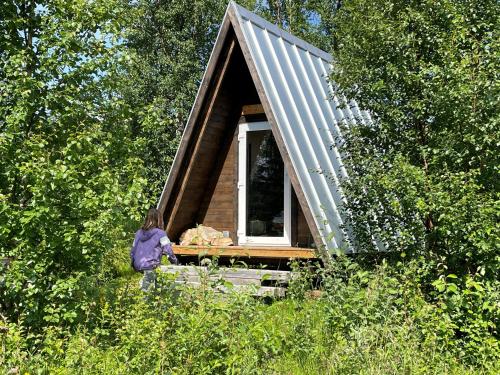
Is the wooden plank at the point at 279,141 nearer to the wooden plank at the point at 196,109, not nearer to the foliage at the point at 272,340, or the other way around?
the wooden plank at the point at 196,109

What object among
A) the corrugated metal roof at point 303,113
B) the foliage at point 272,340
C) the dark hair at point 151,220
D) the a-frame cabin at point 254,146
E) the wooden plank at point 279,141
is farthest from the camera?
the a-frame cabin at point 254,146

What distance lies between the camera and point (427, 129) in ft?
20.5

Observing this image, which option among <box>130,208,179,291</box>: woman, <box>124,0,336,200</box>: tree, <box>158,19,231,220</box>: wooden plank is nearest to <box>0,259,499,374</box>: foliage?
<box>130,208,179,291</box>: woman

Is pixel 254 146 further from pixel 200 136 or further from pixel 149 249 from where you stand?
pixel 149 249

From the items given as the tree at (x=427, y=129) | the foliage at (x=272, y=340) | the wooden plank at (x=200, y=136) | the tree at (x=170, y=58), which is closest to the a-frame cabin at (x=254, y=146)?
the wooden plank at (x=200, y=136)

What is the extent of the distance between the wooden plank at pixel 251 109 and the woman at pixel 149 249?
3.45 m

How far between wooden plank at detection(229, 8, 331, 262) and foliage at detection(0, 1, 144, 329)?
2805 millimetres

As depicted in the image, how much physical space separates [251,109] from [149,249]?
3.90 m

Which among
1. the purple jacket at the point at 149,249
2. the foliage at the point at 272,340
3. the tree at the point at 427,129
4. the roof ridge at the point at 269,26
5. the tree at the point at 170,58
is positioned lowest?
the foliage at the point at 272,340

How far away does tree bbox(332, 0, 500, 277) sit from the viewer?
5328mm

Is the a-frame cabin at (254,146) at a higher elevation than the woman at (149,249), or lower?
higher

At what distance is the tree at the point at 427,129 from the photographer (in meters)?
5.33

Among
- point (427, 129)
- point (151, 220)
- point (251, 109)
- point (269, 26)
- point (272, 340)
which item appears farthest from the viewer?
point (251, 109)

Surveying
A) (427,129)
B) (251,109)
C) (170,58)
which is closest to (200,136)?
(251,109)
